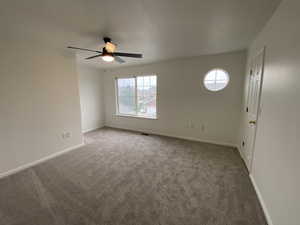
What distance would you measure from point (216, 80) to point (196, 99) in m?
0.70

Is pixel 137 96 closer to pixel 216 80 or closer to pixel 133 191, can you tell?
pixel 216 80

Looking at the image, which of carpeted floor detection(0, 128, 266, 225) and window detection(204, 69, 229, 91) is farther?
window detection(204, 69, 229, 91)

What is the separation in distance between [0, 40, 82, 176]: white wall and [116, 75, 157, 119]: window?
1973 millimetres

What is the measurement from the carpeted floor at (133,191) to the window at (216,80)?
168cm

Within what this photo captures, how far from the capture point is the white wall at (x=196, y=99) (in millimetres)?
3163

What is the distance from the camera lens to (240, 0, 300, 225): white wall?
41.9 inches

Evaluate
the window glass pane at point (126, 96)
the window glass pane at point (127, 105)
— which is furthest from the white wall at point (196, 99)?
the window glass pane at point (127, 105)

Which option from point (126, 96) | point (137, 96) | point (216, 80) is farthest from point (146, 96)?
point (216, 80)

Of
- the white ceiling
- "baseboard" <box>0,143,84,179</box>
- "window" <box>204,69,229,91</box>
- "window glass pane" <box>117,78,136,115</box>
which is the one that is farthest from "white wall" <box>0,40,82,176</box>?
"window" <box>204,69,229,91</box>

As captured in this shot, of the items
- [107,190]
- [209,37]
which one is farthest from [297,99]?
[107,190]

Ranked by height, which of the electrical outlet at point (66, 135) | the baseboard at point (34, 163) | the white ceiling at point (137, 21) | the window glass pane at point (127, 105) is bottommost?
the baseboard at point (34, 163)

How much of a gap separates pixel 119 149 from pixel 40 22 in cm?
271

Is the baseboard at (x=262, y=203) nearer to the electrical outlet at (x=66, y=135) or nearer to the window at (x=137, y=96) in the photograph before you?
the window at (x=137, y=96)

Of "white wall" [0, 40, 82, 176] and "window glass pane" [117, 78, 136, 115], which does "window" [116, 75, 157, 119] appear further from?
"white wall" [0, 40, 82, 176]
